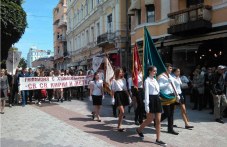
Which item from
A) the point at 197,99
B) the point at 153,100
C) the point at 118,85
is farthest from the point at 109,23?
the point at 153,100

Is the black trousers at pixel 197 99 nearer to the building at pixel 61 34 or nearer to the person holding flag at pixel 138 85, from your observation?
the person holding flag at pixel 138 85

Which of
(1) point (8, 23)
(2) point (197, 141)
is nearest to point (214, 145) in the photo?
(2) point (197, 141)

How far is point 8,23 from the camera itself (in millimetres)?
13969

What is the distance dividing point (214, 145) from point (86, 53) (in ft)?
118

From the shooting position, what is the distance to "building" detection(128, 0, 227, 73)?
17.3 m

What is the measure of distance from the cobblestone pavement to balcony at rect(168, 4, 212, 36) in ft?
20.3

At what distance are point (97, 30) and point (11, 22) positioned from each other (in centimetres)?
2401

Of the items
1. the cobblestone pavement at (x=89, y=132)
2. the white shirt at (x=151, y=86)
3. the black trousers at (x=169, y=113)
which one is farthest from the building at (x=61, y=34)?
the white shirt at (x=151, y=86)

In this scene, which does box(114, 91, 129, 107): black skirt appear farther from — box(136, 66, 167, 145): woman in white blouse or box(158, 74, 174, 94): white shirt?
box(136, 66, 167, 145): woman in white blouse

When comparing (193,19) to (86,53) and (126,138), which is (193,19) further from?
(86,53)

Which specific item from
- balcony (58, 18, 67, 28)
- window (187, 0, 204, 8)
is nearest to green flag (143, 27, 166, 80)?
window (187, 0, 204, 8)

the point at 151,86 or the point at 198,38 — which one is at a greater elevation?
the point at 198,38

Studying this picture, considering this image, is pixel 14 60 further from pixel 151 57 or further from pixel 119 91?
pixel 151 57

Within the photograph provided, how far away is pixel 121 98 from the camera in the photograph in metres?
9.77
